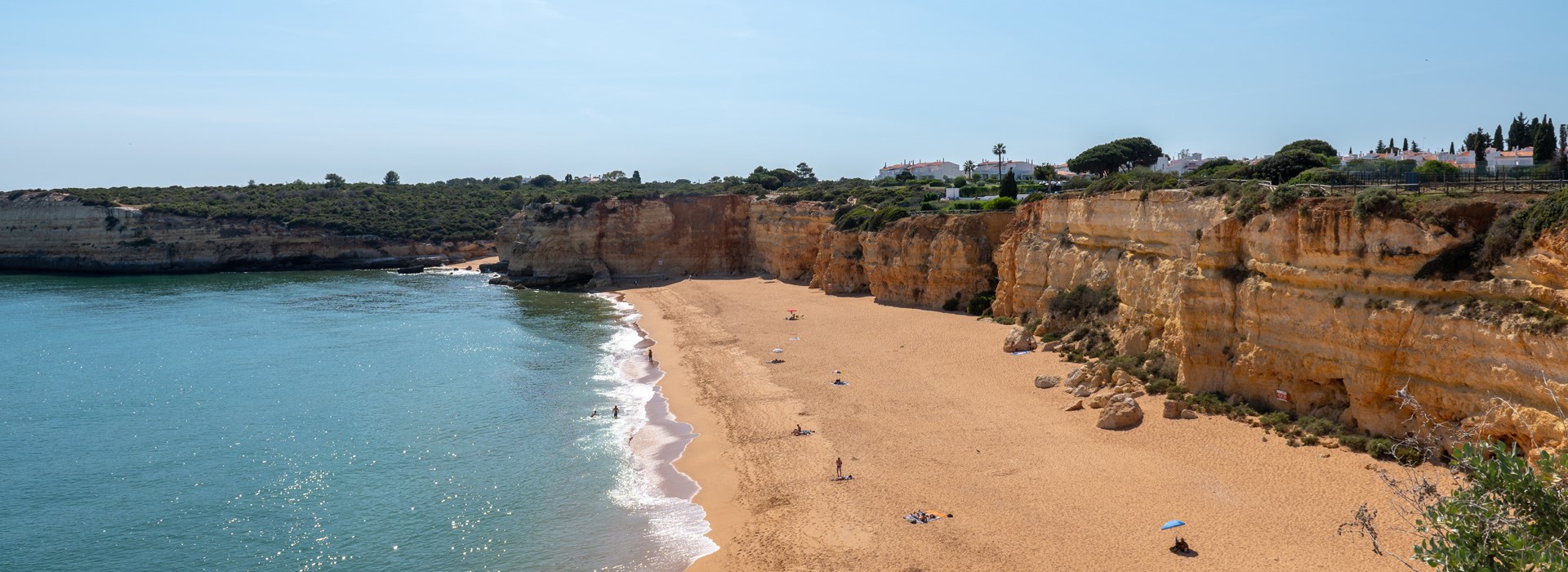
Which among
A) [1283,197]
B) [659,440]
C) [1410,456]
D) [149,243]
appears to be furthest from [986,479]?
[149,243]

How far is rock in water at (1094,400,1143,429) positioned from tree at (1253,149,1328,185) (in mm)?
11474

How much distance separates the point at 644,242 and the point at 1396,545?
54.7m

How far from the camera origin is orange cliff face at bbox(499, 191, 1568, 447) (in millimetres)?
15789

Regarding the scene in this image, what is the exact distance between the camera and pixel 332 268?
7862 cm

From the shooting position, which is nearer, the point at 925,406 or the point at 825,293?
the point at 925,406

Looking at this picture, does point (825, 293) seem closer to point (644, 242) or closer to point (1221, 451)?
point (644, 242)

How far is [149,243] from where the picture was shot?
75.4 meters

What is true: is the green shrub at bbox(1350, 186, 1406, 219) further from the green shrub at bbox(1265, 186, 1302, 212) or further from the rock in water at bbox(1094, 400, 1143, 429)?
the rock in water at bbox(1094, 400, 1143, 429)

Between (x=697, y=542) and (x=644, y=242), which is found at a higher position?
(x=644, y=242)

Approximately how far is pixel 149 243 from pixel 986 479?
261 ft

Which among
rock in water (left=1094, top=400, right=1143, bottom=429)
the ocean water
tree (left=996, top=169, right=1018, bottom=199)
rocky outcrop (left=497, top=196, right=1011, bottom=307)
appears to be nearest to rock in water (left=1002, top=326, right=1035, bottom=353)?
rock in water (left=1094, top=400, right=1143, bottom=429)

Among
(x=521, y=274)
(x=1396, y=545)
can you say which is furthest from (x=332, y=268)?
(x=1396, y=545)

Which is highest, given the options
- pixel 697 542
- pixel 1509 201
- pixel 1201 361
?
pixel 1509 201

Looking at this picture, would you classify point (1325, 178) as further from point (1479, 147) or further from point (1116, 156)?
point (1116, 156)
